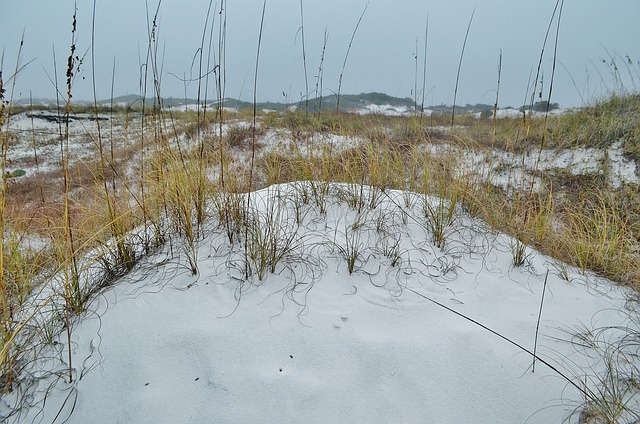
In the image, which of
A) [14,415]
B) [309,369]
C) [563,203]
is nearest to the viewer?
[14,415]

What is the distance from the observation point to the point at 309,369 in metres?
1.18

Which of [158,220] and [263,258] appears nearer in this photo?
[263,258]

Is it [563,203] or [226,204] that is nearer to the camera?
[226,204]

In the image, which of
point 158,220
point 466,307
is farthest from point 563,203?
point 158,220

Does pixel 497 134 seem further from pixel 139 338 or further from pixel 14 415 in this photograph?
pixel 14 415

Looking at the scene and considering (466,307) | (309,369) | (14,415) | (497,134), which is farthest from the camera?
(497,134)

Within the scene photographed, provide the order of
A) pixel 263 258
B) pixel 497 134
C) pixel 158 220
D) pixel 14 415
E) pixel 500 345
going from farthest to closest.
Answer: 1. pixel 497 134
2. pixel 158 220
3. pixel 263 258
4. pixel 500 345
5. pixel 14 415

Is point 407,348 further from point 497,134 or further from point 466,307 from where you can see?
point 497,134

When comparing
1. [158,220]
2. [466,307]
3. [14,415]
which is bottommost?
[14,415]

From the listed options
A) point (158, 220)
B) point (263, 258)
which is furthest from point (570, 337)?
point (158, 220)

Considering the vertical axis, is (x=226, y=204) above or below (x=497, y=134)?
below

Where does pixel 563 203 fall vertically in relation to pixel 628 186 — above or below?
below

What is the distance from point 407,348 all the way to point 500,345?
427mm

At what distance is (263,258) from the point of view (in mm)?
1599
